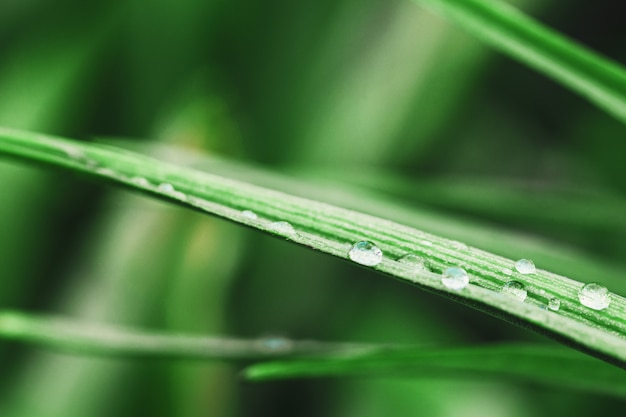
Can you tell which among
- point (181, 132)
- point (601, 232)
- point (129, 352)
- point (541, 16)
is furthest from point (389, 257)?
point (541, 16)

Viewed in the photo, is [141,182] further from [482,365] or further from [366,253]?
[482,365]

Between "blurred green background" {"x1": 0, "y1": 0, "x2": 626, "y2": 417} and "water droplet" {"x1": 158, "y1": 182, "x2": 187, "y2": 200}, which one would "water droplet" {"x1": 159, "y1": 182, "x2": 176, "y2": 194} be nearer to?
"water droplet" {"x1": 158, "y1": 182, "x2": 187, "y2": 200}

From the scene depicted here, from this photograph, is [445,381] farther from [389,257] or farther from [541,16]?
[389,257]

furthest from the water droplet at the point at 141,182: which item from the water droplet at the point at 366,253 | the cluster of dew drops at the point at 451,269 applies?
the water droplet at the point at 366,253

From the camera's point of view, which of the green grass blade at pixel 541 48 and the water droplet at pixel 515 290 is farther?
the green grass blade at pixel 541 48

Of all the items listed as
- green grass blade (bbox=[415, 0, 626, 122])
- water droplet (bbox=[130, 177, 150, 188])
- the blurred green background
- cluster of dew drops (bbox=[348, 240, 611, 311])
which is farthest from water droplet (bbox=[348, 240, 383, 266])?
the blurred green background

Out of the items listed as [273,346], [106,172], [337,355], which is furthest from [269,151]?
[106,172]

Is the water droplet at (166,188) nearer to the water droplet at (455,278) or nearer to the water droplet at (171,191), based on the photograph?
the water droplet at (171,191)
